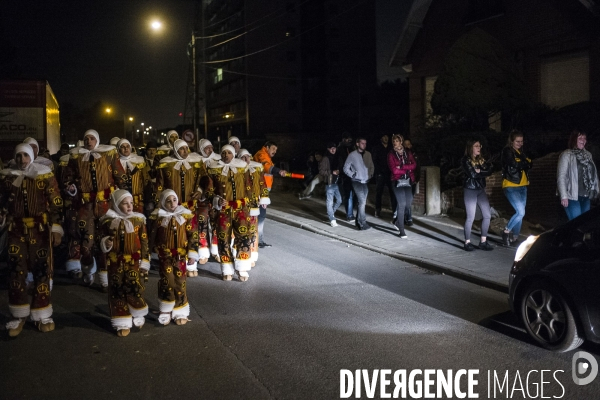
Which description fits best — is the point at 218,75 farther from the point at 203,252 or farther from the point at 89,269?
the point at 89,269

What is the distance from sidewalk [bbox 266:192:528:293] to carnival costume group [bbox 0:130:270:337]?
2.76 m

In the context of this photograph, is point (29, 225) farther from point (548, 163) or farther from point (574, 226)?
point (548, 163)

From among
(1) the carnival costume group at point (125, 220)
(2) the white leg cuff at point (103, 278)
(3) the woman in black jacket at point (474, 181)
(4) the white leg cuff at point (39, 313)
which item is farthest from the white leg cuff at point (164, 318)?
(3) the woman in black jacket at point (474, 181)

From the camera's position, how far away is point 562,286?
18.8 feet

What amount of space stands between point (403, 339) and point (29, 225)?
384 centimetres

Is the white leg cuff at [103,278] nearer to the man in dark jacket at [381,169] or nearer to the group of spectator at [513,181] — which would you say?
the group of spectator at [513,181]

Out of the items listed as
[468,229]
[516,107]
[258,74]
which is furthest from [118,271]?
[258,74]

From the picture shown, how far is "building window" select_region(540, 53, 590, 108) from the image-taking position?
782 inches

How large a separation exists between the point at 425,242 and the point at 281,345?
6101 mm

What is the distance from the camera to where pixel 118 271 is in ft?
21.3

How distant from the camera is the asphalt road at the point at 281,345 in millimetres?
5168

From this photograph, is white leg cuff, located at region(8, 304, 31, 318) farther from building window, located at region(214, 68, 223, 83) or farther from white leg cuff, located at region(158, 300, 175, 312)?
building window, located at region(214, 68, 223, 83)

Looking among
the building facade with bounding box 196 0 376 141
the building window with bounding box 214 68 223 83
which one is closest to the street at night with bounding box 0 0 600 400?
the building facade with bounding box 196 0 376 141

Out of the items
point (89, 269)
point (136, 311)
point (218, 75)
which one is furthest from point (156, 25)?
point (218, 75)
